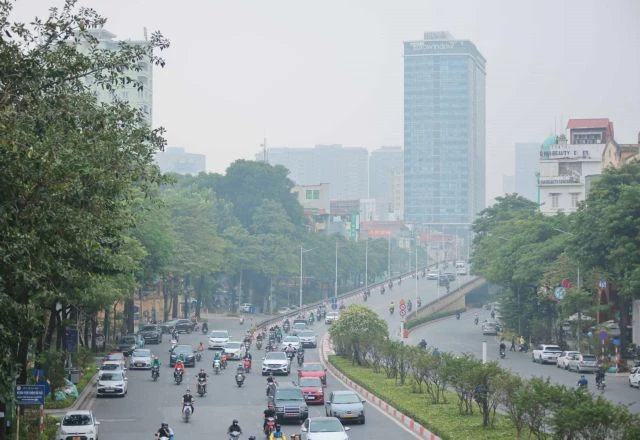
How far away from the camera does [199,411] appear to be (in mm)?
44125

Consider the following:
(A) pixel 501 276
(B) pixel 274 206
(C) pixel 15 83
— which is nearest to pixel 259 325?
(A) pixel 501 276

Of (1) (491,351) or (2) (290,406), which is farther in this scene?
(1) (491,351)

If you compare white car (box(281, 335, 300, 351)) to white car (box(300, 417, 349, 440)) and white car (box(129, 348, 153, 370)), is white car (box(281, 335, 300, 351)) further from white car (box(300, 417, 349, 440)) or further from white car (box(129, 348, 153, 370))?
white car (box(300, 417, 349, 440))

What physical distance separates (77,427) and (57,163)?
13204 mm

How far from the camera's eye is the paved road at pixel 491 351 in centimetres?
5234

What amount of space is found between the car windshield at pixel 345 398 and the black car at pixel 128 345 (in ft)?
102

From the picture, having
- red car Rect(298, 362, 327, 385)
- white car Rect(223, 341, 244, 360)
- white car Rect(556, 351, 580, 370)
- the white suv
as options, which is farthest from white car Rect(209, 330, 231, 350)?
red car Rect(298, 362, 327, 385)

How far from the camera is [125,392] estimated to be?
164 feet

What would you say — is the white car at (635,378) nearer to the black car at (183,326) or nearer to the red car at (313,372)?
the red car at (313,372)

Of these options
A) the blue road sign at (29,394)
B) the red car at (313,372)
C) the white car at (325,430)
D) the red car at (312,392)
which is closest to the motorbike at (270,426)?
the white car at (325,430)

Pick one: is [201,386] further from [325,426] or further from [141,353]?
[325,426]

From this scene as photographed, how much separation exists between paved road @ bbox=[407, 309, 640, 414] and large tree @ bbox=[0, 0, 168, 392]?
1554 centimetres

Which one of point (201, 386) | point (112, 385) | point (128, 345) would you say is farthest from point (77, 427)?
point (128, 345)

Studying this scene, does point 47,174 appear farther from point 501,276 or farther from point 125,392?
point 501,276
